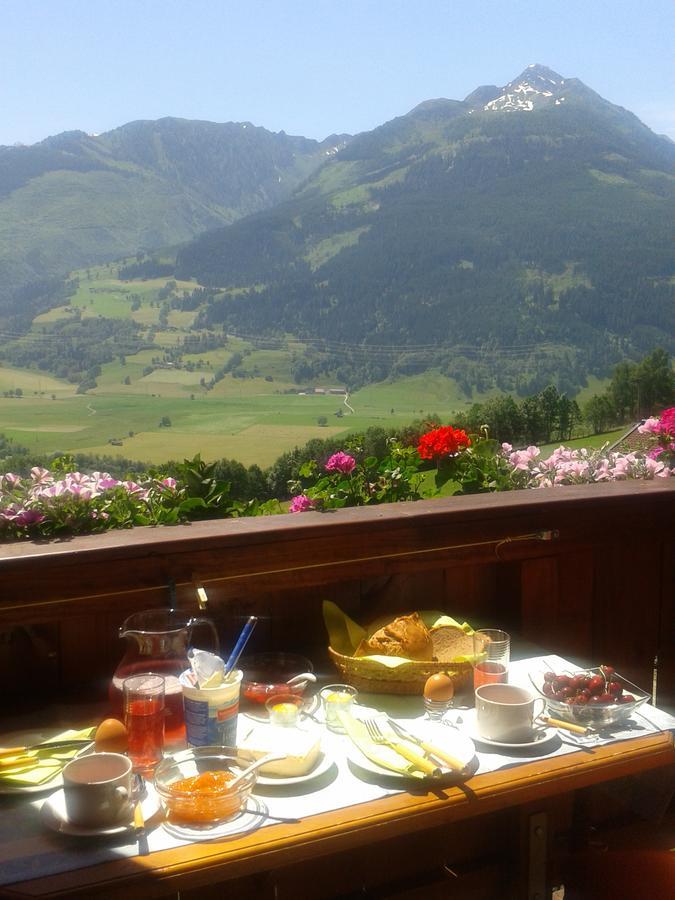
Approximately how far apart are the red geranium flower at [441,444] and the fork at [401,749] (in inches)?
45.6

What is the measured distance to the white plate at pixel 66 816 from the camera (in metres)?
1.14

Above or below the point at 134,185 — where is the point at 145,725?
below

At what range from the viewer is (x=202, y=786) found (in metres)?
1.21

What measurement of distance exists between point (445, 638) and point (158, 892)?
0.86 metres

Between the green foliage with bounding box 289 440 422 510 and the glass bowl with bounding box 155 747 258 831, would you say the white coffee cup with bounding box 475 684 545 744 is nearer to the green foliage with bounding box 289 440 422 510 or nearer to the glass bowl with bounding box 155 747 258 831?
the glass bowl with bounding box 155 747 258 831

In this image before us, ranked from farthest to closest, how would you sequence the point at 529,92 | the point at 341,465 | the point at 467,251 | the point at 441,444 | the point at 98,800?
the point at 529,92, the point at 467,251, the point at 441,444, the point at 341,465, the point at 98,800

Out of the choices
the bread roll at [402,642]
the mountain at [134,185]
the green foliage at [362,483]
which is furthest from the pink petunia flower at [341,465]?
the mountain at [134,185]

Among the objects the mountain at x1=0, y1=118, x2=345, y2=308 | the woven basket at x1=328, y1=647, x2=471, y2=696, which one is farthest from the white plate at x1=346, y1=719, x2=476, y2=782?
the mountain at x1=0, y1=118, x2=345, y2=308

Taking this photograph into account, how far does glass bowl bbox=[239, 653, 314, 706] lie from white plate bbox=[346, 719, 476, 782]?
0.20 m

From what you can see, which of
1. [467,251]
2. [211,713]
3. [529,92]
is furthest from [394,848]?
[529,92]

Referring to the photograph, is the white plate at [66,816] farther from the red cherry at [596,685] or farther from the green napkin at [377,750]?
the red cherry at [596,685]

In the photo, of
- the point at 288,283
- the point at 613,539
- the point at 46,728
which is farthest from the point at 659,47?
the point at 288,283

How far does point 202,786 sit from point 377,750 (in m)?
0.31

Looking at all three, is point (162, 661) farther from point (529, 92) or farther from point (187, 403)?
point (529, 92)
